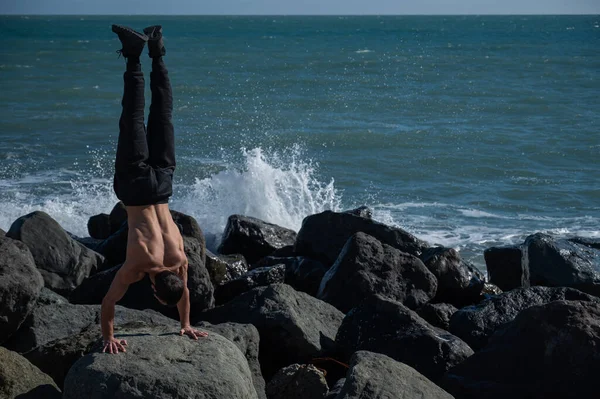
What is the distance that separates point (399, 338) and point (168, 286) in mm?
2219

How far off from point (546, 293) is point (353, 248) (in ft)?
6.47

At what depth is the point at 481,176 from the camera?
67.8 ft

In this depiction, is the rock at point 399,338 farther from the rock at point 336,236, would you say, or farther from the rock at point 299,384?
the rock at point 336,236

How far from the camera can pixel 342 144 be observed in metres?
24.1

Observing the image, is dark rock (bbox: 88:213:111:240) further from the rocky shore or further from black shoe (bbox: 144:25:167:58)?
black shoe (bbox: 144:25:167:58)

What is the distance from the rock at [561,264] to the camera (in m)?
10.0

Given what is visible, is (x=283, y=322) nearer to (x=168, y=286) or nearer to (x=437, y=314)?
(x=168, y=286)

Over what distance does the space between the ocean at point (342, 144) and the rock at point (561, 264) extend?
345 cm

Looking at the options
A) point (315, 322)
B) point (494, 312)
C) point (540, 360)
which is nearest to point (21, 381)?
point (315, 322)

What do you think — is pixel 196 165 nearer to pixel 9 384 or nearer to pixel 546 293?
pixel 546 293

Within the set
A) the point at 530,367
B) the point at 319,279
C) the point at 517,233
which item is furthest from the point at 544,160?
the point at 530,367

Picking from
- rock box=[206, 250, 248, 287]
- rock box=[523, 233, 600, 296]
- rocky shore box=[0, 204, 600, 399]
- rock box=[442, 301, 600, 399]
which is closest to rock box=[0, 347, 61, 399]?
rocky shore box=[0, 204, 600, 399]

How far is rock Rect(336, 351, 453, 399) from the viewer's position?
5.62m

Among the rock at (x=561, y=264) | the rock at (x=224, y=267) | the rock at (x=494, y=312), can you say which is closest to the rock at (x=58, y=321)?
the rock at (x=224, y=267)
